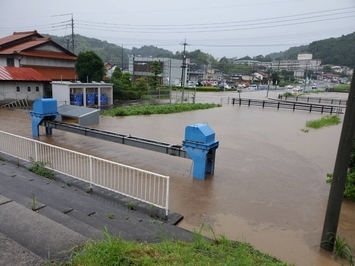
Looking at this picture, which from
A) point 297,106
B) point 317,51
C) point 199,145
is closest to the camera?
point 199,145

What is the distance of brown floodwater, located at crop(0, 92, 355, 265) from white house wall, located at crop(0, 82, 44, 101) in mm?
7405

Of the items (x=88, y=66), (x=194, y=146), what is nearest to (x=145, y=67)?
(x=88, y=66)

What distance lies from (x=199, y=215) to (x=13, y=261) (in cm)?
391

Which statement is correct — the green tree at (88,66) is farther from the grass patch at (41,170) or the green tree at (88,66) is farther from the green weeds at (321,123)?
the grass patch at (41,170)

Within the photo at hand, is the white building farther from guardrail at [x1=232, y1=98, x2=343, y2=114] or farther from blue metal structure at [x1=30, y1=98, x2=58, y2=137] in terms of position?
guardrail at [x1=232, y1=98, x2=343, y2=114]

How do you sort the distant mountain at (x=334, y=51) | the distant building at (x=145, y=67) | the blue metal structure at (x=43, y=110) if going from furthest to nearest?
the distant mountain at (x=334, y=51) → the distant building at (x=145, y=67) → the blue metal structure at (x=43, y=110)

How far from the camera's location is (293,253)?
4.51m

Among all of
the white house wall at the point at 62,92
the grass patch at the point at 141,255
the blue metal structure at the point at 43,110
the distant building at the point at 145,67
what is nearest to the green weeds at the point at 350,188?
the grass patch at the point at 141,255

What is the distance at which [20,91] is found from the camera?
73.5 ft

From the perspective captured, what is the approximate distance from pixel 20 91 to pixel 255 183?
2137 cm

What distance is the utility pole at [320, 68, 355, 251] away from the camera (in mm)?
4035

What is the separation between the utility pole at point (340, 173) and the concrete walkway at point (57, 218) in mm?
2248

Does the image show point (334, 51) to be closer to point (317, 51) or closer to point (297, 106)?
point (317, 51)

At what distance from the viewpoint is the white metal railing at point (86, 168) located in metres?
6.38
